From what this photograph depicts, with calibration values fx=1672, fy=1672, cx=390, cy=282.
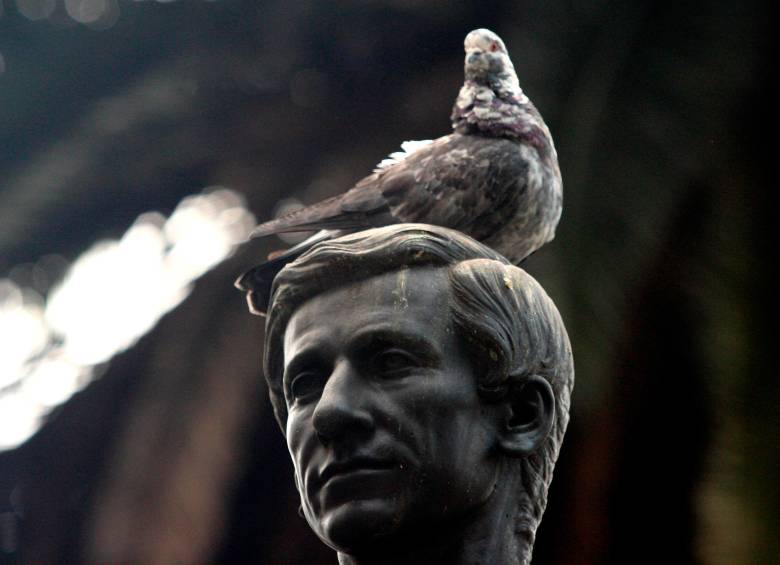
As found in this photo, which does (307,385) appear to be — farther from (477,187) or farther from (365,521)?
(477,187)

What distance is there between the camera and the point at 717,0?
6984mm

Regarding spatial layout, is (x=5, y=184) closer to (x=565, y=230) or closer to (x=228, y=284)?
(x=228, y=284)

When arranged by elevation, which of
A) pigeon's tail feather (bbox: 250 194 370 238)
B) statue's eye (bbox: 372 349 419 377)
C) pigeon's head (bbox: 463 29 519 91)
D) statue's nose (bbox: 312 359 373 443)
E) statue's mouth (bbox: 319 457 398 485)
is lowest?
statue's mouth (bbox: 319 457 398 485)

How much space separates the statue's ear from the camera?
4895 mm

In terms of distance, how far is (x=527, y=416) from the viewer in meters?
4.95

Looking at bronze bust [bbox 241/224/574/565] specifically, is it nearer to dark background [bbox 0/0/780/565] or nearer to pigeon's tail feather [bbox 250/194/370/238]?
pigeon's tail feather [bbox 250/194/370/238]

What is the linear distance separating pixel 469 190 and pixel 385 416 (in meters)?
1.39

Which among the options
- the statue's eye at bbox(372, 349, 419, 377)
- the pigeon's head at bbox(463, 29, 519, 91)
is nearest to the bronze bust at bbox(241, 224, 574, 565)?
the statue's eye at bbox(372, 349, 419, 377)

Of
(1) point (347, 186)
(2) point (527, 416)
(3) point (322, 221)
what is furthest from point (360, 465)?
(1) point (347, 186)

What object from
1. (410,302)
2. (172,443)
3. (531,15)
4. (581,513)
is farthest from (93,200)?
(410,302)

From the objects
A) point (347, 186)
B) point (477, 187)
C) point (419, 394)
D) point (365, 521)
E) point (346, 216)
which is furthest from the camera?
point (347, 186)

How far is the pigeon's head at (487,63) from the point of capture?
614 cm

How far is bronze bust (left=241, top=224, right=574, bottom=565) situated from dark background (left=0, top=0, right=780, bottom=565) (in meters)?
1.21

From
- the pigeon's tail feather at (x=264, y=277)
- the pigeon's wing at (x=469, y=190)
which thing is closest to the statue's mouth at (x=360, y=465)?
the pigeon's tail feather at (x=264, y=277)
